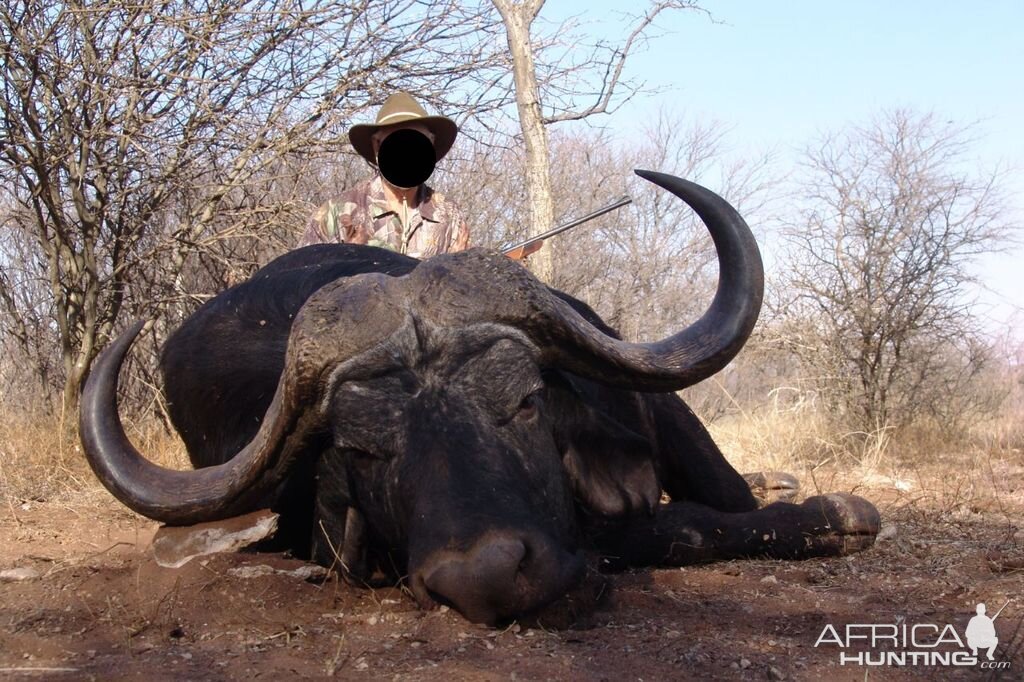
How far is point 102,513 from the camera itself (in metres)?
5.31

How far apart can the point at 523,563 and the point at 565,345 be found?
0.85 metres

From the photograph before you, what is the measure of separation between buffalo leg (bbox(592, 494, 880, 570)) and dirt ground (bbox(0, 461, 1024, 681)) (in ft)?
0.32

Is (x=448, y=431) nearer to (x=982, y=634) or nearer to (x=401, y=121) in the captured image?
(x=982, y=634)

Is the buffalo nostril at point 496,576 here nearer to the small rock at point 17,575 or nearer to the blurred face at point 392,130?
the small rock at point 17,575

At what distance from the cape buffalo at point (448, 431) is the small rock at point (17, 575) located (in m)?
0.73

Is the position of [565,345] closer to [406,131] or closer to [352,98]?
[406,131]

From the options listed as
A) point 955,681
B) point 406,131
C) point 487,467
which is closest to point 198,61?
point 406,131

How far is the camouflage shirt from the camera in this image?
235 inches

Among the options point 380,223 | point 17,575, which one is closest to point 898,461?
point 380,223

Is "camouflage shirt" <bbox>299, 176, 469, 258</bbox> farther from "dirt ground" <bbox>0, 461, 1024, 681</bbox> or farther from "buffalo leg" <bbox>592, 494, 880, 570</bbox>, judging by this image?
"buffalo leg" <bbox>592, 494, 880, 570</bbox>

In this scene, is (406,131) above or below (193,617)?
above

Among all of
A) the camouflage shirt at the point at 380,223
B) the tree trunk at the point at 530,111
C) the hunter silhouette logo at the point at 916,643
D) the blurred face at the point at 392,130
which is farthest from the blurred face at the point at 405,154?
the hunter silhouette logo at the point at 916,643

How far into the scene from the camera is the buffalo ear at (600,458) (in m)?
3.43

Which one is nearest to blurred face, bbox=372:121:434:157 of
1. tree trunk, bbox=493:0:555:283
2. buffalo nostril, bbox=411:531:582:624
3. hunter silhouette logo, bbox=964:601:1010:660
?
tree trunk, bbox=493:0:555:283
